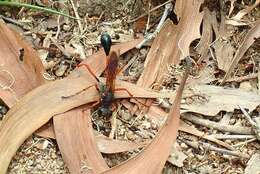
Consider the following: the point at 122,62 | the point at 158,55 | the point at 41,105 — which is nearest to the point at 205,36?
the point at 158,55

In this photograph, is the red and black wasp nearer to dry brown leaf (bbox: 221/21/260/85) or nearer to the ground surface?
the ground surface

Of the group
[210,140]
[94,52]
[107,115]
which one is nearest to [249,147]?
[210,140]

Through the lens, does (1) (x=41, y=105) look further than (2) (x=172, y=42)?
No

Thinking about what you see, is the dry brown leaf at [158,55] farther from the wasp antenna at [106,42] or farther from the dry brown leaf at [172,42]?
the wasp antenna at [106,42]

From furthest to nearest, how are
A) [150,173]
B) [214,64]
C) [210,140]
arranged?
[214,64] < [210,140] < [150,173]

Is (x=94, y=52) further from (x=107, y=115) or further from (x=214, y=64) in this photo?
(x=214, y=64)

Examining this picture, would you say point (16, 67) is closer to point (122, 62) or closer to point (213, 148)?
point (122, 62)
